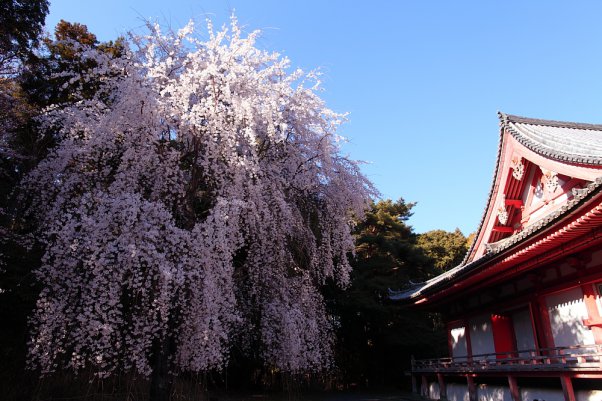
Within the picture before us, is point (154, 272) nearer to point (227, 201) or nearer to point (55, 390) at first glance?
point (227, 201)

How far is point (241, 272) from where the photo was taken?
10242 mm

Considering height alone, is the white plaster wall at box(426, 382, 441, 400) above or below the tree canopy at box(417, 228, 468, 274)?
below

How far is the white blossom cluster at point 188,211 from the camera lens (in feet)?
22.4

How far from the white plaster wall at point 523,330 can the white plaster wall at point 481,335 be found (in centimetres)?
102

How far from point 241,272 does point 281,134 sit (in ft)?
11.9

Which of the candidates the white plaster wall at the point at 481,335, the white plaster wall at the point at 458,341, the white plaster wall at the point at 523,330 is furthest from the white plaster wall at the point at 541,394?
the white plaster wall at the point at 458,341

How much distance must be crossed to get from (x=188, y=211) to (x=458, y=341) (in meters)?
11.3

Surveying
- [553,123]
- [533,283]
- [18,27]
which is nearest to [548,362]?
[533,283]

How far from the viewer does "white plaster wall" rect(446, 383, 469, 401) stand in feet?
41.9

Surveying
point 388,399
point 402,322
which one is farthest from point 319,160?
point 402,322

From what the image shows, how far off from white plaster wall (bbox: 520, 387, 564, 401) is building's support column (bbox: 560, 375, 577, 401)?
367 mm

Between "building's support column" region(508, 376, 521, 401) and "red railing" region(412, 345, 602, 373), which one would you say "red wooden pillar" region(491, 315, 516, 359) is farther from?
"building's support column" region(508, 376, 521, 401)

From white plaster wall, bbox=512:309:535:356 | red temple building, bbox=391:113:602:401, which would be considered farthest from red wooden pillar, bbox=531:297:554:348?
white plaster wall, bbox=512:309:535:356

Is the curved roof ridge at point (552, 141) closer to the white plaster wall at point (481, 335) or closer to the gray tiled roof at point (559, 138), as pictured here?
the gray tiled roof at point (559, 138)
